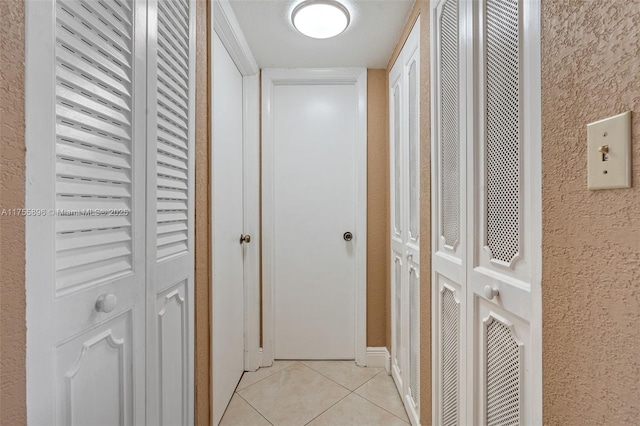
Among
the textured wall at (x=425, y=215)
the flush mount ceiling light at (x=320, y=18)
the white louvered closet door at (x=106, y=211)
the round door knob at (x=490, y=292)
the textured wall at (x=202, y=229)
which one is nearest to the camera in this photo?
the white louvered closet door at (x=106, y=211)

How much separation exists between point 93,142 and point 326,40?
1.55m

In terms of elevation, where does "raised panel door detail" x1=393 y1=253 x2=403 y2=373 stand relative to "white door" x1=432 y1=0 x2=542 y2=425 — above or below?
below

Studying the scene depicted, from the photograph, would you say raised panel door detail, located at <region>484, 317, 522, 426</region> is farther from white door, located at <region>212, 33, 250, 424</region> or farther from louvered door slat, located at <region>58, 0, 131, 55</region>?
louvered door slat, located at <region>58, 0, 131, 55</region>

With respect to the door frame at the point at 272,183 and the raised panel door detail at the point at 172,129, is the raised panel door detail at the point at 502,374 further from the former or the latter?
the door frame at the point at 272,183

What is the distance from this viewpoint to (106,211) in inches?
28.8

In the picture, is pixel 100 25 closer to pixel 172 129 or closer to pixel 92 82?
pixel 92 82

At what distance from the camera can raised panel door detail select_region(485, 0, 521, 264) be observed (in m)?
0.77

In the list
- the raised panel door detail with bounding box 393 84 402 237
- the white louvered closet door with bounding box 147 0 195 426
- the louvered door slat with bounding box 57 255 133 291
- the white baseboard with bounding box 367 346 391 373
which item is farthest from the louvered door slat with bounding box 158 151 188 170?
the white baseboard with bounding box 367 346 391 373

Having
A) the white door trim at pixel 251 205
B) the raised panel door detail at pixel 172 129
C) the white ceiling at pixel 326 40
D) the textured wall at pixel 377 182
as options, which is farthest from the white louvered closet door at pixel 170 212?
the textured wall at pixel 377 182

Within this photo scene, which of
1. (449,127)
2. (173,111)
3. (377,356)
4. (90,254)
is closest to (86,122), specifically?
(90,254)

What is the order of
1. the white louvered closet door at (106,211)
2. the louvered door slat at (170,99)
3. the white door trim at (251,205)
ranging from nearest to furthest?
1. the white louvered closet door at (106,211)
2. the louvered door slat at (170,99)
3. the white door trim at (251,205)

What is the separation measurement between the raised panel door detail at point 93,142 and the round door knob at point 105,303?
0.15ft

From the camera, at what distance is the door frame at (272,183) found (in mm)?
2195

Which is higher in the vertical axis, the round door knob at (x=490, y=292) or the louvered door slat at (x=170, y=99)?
the louvered door slat at (x=170, y=99)
